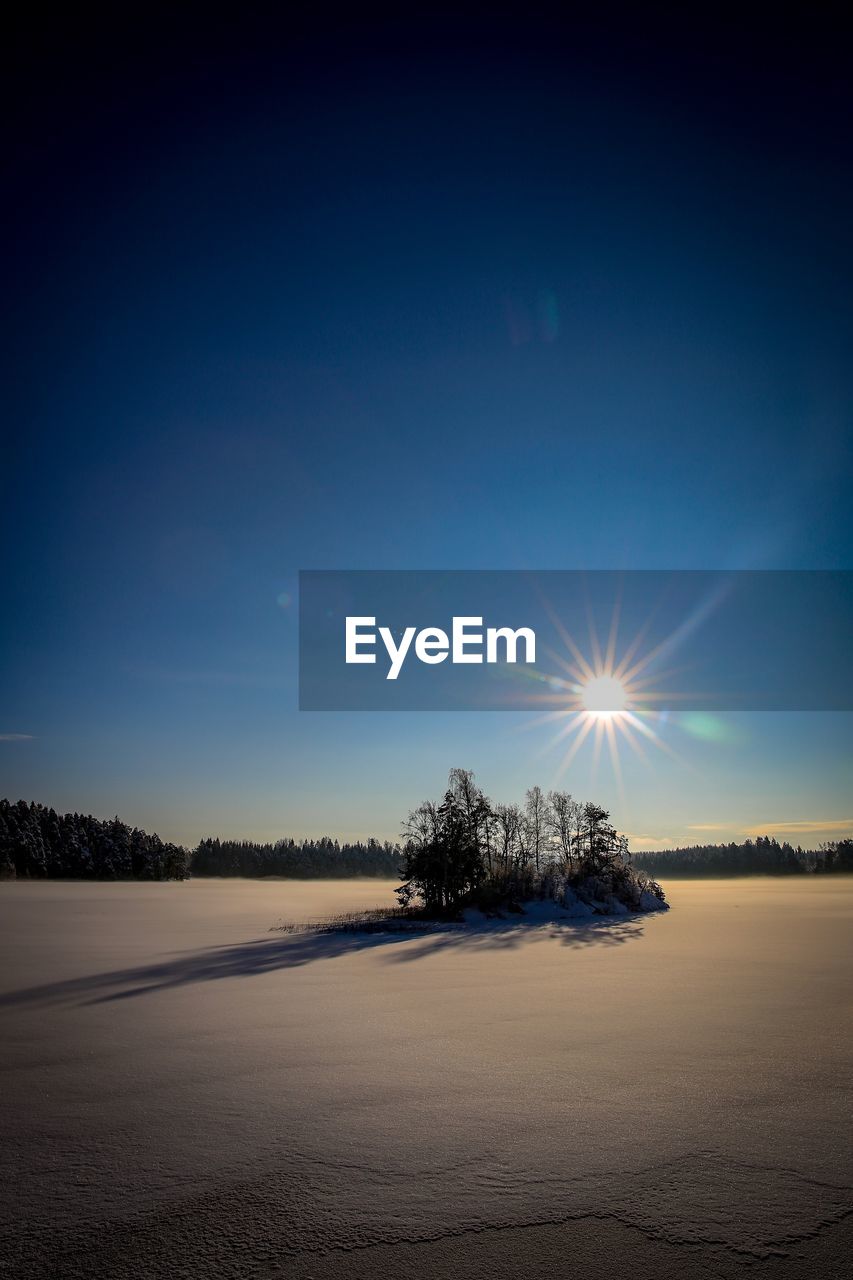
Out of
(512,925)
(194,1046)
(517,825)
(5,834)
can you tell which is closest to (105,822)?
(5,834)

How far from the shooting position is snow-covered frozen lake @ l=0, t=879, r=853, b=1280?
5.26 metres

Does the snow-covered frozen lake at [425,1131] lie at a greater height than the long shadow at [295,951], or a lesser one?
greater

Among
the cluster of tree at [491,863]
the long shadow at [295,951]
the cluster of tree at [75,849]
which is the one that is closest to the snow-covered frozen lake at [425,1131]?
the long shadow at [295,951]

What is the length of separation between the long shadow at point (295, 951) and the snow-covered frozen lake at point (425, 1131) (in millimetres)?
346

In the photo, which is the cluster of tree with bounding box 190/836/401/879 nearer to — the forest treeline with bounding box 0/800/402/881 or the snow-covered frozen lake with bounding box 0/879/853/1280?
the forest treeline with bounding box 0/800/402/881

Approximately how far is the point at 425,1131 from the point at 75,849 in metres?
148

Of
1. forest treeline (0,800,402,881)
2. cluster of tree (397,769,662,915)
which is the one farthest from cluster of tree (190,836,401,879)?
cluster of tree (397,769,662,915)

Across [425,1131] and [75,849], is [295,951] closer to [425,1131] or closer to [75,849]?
[425,1131]

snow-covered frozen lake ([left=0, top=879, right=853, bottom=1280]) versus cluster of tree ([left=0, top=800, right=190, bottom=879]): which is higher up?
snow-covered frozen lake ([left=0, top=879, right=853, bottom=1280])

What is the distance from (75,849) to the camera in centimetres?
13388

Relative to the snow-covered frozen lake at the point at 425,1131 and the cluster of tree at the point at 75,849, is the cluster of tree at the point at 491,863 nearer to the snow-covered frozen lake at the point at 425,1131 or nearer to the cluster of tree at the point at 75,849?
the snow-covered frozen lake at the point at 425,1131

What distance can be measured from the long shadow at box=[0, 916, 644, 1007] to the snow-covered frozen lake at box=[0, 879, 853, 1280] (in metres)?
0.35

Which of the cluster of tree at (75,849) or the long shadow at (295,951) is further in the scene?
the cluster of tree at (75,849)

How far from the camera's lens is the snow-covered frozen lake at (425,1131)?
5262 mm
